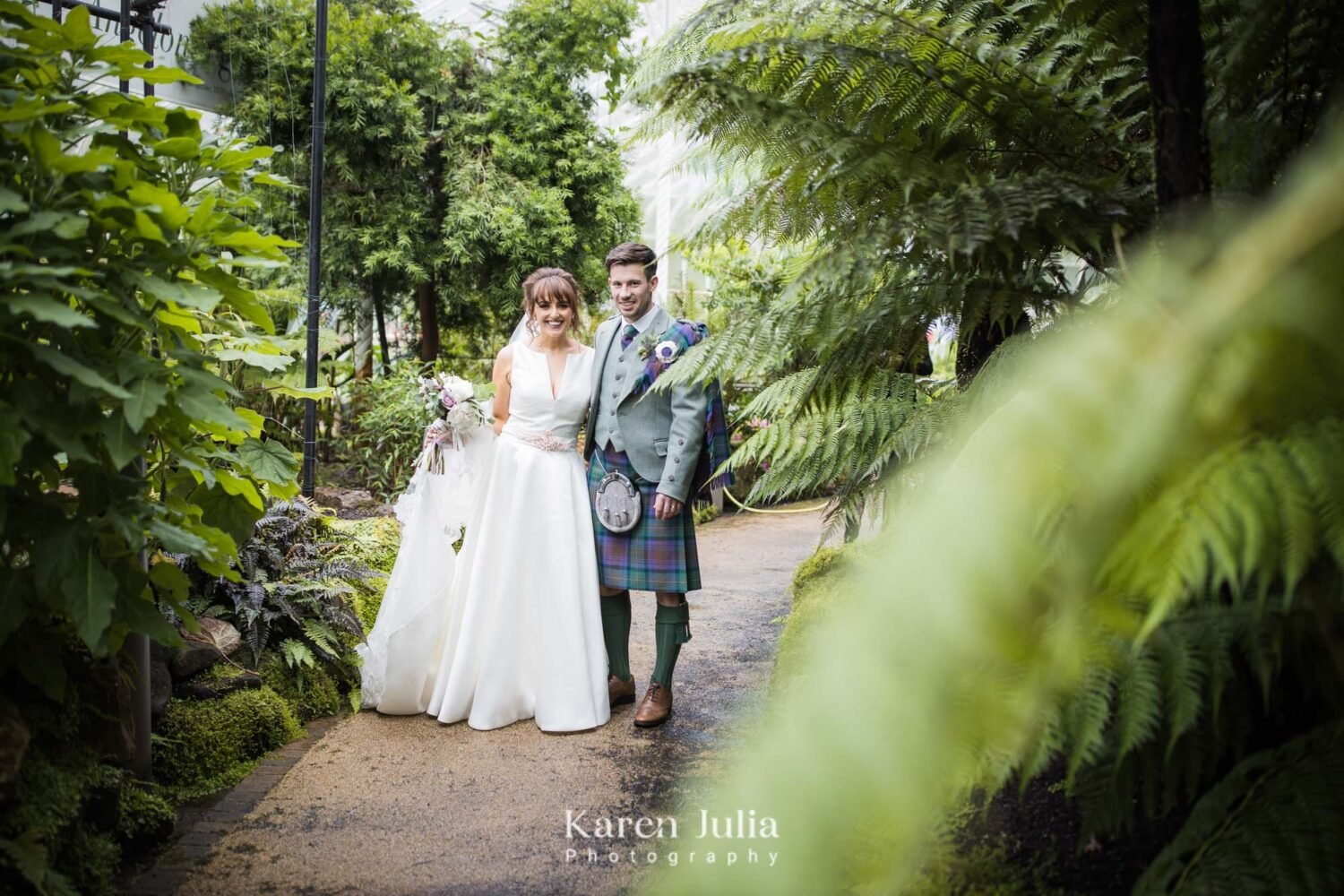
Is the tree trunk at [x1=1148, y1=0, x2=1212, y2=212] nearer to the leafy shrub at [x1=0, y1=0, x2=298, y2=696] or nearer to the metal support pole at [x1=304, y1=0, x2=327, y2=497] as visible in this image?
the leafy shrub at [x1=0, y1=0, x2=298, y2=696]

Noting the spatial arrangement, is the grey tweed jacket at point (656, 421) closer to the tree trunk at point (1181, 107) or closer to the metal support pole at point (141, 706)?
the metal support pole at point (141, 706)

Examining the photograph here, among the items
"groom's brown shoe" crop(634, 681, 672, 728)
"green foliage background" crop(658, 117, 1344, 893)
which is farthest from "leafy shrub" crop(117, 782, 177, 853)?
"green foliage background" crop(658, 117, 1344, 893)

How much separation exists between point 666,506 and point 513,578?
1.96 ft

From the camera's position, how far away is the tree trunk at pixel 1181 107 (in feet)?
4.68

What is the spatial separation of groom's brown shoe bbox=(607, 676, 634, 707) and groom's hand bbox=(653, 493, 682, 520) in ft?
2.31

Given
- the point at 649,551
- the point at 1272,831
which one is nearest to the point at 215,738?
the point at 649,551

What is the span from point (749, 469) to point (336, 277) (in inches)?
158

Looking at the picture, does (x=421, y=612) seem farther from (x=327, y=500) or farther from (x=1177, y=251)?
(x=1177, y=251)

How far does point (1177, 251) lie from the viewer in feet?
3.80

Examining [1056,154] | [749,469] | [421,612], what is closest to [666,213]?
[749,469]

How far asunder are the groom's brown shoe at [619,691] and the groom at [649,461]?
204 millimetres

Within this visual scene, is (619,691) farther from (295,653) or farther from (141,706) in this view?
(141,706)

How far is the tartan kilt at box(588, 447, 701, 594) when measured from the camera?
3.50 metres

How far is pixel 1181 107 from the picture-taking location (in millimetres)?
1435
